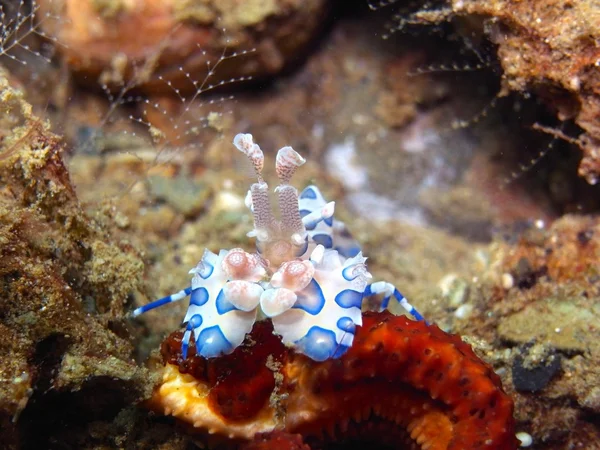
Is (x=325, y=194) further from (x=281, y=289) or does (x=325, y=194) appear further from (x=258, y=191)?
(x=281, y=289)

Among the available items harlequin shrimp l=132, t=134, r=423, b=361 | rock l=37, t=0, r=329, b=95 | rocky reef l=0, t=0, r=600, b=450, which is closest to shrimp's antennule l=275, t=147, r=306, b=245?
harlequin shrimp l=132, t=134, r=423, b=361

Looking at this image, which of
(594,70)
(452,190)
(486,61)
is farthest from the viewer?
(452,190)

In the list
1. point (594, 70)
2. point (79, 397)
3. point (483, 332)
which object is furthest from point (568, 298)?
point (79, 397)

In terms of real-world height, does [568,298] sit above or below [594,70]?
below

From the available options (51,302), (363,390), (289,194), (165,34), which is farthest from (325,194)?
(51,302)

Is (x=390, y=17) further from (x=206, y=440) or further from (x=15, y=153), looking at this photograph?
(x=206, y=440)

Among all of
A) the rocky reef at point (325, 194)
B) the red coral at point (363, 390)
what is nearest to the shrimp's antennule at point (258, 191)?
the rocky reef at point (325, 194)
